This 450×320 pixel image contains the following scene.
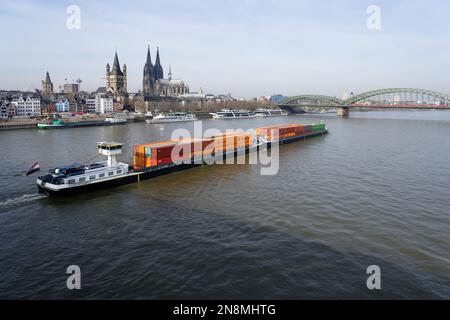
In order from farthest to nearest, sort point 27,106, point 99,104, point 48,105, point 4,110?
point 99,104, point 48,105, point 27,106, point 4,110

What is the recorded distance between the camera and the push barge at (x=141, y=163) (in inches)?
910

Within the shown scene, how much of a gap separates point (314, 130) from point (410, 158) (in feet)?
92.7

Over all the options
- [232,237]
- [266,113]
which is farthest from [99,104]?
[232,237]

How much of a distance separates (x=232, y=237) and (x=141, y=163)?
15.4 m

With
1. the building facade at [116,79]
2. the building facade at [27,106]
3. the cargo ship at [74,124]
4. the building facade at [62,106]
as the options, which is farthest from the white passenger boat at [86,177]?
the building facade at [116,79]

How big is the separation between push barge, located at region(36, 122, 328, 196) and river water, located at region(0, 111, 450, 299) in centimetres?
94

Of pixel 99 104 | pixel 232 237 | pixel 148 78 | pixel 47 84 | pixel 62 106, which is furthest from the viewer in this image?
pixel 148 78

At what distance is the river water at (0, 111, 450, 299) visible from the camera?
1269 centimetres

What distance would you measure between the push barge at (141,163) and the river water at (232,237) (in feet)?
3.08

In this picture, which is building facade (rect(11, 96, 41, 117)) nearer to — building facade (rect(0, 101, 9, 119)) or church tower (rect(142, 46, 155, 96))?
building facade (rect(0, 101, 9, 119))

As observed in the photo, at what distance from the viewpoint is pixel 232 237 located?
54.7 feet

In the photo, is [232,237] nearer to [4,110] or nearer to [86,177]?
[86,177]

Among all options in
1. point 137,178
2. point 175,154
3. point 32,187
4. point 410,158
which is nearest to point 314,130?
point 410,158
